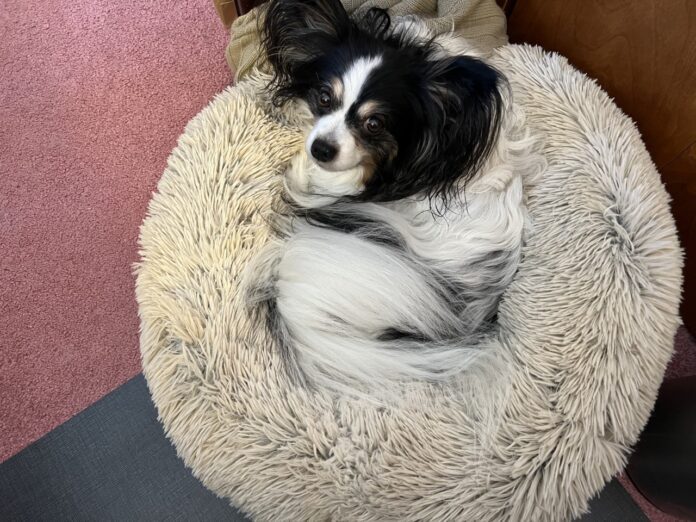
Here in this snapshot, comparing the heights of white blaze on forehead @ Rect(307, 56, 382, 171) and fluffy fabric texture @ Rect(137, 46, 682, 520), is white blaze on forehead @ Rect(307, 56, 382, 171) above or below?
above

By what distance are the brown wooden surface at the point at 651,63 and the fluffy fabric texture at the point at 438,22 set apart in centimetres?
16

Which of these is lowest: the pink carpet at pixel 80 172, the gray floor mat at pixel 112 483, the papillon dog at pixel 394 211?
the gray floor mat at pixel 112 483

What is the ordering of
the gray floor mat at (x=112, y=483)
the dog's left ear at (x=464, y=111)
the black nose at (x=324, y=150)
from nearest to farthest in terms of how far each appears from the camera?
the dog's left ear at (x=464, y=111) < the black nose at (x=324, y=150) < the gray floor mat at (x=112, y=483)

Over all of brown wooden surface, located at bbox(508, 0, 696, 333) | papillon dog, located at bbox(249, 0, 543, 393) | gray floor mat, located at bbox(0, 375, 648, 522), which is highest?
brown wooden surface, located at bbox(508, 0, 696, 333)

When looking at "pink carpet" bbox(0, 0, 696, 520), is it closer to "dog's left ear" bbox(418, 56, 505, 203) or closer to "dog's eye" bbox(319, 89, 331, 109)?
"dog's eye" bbox(319, 89, 331, 109)

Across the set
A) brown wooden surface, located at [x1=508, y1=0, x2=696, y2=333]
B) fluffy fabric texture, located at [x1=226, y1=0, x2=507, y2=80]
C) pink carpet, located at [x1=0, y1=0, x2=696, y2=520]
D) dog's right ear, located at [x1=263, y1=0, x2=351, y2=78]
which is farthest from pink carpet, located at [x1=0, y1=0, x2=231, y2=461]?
brown wooden surface, located at [x1=508, y1=0, x2=696, y2=333]

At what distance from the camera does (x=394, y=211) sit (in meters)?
1.38

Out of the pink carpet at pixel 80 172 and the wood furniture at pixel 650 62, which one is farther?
the pink carpet at pixel 80 172

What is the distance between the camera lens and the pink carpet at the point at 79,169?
1606 mm

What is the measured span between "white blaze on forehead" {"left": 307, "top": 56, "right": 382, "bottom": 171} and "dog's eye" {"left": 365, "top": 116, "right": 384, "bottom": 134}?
45mm

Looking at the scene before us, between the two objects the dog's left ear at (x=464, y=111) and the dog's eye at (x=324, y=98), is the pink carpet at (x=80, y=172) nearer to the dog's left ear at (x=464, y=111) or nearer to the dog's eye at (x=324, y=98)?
the dog's eye at (x=324, y=98)

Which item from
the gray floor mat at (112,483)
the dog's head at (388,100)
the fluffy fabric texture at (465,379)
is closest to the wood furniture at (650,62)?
the fluffy fabric texture at (465,379)

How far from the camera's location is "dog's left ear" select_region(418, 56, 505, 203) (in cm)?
114

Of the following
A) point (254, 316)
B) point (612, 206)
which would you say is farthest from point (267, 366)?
point (612, 206)
